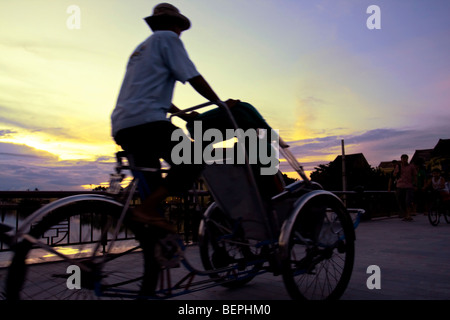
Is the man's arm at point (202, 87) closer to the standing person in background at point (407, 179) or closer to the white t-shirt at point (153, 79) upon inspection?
the white t-shirt at point (153, 79)

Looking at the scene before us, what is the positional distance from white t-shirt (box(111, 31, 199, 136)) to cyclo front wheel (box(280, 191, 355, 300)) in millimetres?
1263

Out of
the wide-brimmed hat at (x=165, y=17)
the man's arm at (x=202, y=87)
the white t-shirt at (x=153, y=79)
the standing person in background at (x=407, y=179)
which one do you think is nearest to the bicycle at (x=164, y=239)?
the man's arm at (x=202, y=87)

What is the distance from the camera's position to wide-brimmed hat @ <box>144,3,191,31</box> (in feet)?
8.96

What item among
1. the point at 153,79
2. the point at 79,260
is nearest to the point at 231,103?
the point at 153,79

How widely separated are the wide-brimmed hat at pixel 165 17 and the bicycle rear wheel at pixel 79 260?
1.35 m

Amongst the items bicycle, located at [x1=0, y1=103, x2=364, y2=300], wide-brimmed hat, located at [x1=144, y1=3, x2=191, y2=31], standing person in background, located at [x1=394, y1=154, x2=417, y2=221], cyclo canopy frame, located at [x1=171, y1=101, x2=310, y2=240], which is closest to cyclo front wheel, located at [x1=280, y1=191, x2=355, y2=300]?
bicycle, located at [x1=0, y1=103, x2=364, y2=300]

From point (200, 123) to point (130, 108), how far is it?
704 millimetres

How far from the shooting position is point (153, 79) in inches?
102

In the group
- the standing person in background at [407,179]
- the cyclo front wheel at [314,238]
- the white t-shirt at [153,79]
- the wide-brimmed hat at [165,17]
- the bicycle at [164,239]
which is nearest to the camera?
the bicycle at [164,239]

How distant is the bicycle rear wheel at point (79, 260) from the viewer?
2.11 metres

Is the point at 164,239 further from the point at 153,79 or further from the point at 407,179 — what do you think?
the point at 407,179

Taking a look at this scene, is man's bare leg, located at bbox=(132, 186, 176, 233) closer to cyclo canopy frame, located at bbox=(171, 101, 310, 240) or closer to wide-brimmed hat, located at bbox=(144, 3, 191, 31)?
cyclo canopy frame, located at bbox=(171, 101, 310, 240)

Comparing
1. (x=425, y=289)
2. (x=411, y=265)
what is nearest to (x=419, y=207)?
(x=411, y=265)
